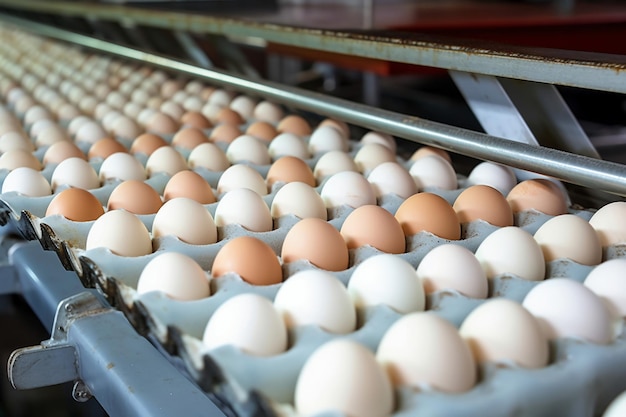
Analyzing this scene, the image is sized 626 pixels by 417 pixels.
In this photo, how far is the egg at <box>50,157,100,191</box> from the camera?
4.18 feet

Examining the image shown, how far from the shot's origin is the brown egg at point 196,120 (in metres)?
1.78

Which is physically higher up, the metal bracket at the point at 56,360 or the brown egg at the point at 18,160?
the brown egg at the point at 18,160

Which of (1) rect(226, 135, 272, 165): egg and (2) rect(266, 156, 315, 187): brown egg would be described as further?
(1) rect(226, 135, 272, 165): egg

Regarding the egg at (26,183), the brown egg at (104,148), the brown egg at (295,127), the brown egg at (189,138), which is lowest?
the brown egg at (295,127)

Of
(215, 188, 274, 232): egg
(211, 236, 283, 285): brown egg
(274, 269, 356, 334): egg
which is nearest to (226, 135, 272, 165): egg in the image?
(215, 188, 274, 232): egg

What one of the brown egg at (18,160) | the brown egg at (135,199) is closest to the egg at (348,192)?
the brown egg at (135,199)

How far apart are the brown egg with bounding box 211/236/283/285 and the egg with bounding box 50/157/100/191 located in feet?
1.58

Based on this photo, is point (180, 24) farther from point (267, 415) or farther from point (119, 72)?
point (267, 415)

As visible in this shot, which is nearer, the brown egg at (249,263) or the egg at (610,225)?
the brown egg at (249,263)

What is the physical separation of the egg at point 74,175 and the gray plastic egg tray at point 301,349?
0.25 m

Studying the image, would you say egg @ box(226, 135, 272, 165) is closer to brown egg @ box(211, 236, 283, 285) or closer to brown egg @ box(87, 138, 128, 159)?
brown egg @ box(87, 138, 128, 159)

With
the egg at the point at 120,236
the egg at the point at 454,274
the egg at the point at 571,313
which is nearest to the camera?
the egg at the point at 571,313

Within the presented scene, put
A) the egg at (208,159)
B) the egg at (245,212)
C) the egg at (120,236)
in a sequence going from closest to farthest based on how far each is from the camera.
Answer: the egg at (120,236), the egg at (245,212), the egg at (208,159)

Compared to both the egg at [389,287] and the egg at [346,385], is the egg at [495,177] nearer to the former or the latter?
the egg at [389,287]
